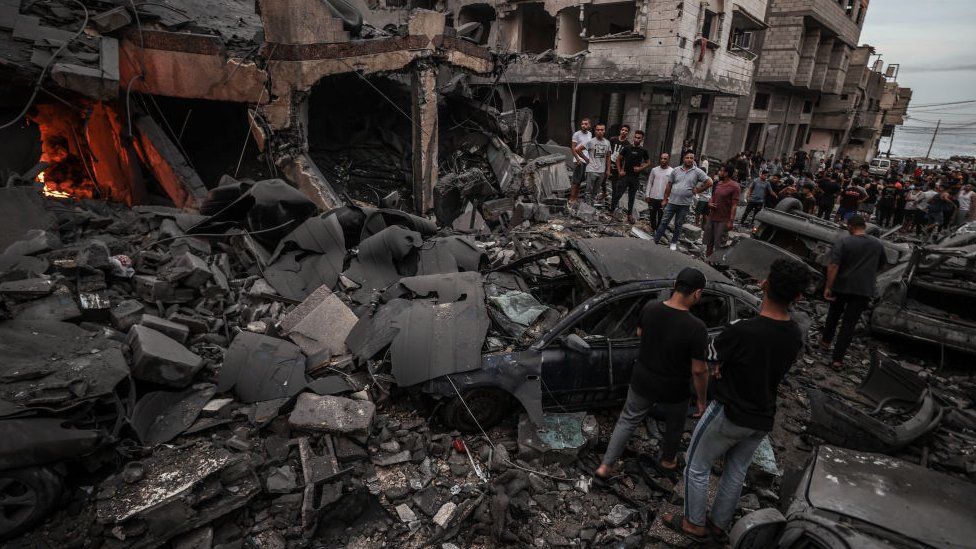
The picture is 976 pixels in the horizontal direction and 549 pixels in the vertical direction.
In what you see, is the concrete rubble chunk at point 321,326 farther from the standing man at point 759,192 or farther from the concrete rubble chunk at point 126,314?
the standing man at point 759,192

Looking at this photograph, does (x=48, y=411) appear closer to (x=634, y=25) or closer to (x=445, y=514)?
(x=445, y=514)

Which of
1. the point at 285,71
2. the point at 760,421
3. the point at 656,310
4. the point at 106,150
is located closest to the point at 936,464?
the point at 760,421

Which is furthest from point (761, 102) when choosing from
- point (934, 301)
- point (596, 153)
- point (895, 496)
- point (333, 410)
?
point (333, 410)

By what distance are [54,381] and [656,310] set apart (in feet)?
13.9

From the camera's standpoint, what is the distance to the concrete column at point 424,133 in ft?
30.5

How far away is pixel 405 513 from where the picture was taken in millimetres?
3148

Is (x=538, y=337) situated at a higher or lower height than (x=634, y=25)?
lower

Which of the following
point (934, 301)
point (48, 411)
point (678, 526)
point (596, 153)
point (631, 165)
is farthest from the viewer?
point (596, 153)

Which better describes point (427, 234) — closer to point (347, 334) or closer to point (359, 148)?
point (347, 334)

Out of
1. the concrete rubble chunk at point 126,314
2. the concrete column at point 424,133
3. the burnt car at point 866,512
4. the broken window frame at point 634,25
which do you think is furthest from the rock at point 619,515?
the broken window frame at point 634,25

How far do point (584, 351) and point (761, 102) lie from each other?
26.5m

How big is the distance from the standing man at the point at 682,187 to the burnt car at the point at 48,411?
25.0 feet

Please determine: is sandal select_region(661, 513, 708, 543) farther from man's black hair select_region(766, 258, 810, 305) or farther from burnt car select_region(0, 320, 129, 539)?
burnt car select_region(0, 320, 129, 539)

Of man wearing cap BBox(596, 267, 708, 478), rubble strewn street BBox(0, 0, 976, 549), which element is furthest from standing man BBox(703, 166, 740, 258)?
man wearing cap BBox(596, 267, 708, 478)
